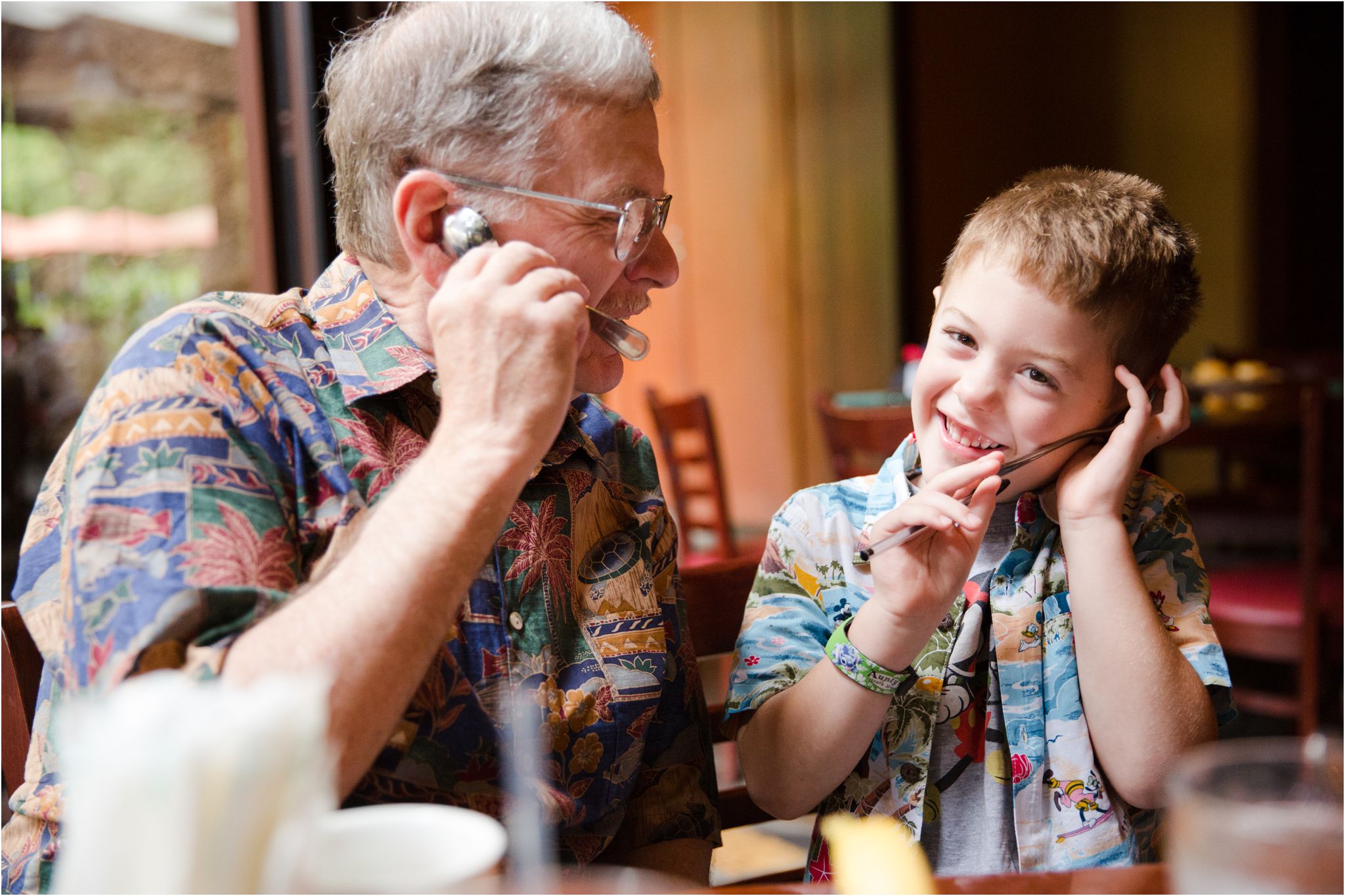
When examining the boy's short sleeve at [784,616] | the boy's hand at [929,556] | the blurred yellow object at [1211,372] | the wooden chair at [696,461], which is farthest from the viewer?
the blurred yellow object at [1211,372]

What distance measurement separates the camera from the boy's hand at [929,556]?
39.3 inches

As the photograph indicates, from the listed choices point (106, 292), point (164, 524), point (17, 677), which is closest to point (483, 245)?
point (164, 524)

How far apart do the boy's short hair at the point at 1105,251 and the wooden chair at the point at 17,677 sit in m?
1.00

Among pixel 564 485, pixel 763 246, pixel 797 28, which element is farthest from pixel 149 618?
pixel 797 28

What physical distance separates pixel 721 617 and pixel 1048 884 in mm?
642

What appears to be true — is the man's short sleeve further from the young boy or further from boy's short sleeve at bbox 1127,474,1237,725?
boy's short sleeve at bbox 1127,474,1237,725

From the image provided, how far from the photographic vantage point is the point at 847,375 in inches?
227

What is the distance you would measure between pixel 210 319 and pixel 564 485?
374 mm

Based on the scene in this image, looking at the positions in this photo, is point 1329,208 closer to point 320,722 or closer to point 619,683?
point 619,683

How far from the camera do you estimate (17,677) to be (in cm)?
103

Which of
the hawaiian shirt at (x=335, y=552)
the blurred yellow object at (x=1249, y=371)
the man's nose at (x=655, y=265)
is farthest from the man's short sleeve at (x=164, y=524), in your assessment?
the blurred yellow object at (x=1249, y=371)

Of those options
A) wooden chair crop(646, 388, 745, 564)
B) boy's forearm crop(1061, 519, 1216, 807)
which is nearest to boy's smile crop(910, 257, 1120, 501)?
boy's forearm crop(1061, 519, 1216, 807)

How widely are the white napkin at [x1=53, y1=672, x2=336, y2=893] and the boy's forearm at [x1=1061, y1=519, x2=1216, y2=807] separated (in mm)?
802

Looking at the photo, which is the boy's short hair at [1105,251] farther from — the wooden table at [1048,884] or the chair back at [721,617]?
the wooden table at [1048,884]
